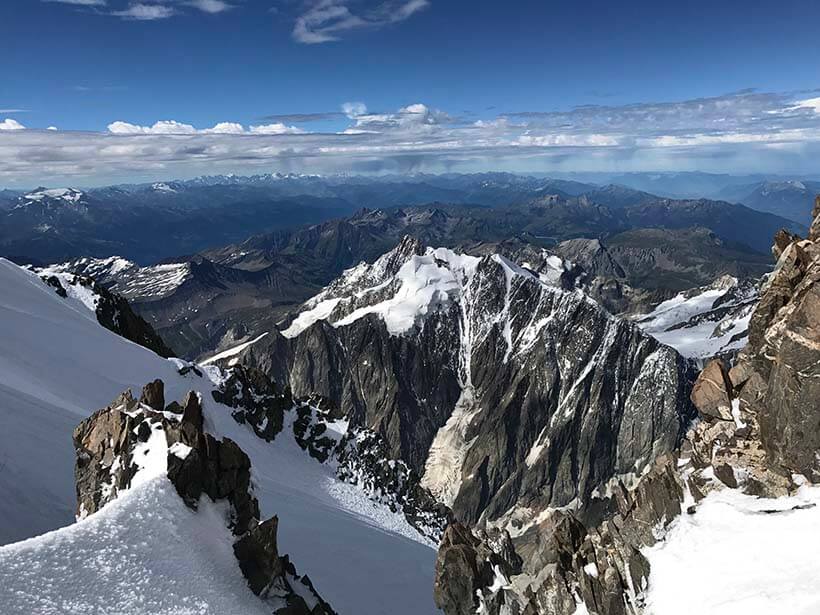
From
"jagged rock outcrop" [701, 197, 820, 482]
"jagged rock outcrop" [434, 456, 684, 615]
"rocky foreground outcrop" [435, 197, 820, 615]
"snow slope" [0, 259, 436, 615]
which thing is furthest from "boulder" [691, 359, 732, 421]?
"snow slope" [0, 259, 436, 615]

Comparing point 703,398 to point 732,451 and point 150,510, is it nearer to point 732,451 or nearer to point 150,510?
point 732,451

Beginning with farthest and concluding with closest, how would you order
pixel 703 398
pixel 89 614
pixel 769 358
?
pixel 703 398
pixel 769 358
pixel 89 614

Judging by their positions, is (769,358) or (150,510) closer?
(150,510)

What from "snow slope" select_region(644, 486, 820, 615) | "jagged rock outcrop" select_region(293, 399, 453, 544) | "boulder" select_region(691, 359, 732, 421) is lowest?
"jagged rock outcrop" select_region(293, 399, 453, 544)

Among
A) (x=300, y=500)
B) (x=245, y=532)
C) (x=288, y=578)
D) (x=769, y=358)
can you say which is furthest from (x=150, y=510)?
(x=300, y=500)

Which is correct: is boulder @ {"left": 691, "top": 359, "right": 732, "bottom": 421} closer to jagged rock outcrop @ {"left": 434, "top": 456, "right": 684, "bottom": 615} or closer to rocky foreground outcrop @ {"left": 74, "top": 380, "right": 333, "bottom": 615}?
jagged rock outcrop @ {"left": 434, "top": 456, "right": 684, "bottom": 615}

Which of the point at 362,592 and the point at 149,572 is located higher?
the point at 149,572

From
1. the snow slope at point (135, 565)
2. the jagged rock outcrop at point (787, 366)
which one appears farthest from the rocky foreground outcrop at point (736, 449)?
the snow slope at point (135, 565)
